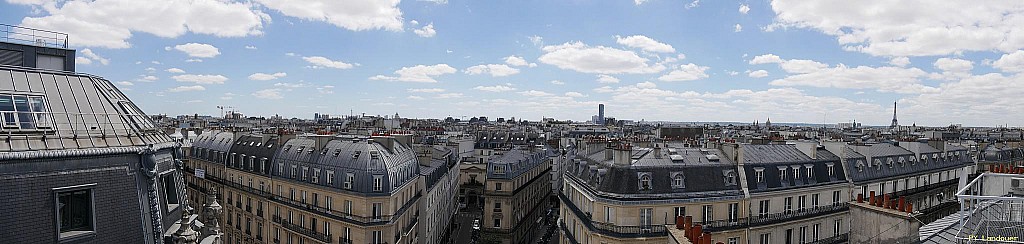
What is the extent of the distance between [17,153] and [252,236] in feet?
123

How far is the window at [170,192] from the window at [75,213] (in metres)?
3.66

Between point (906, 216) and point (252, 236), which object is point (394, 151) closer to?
point (252, 236)

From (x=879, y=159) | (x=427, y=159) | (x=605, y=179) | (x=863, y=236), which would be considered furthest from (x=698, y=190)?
(x=427, y=159)

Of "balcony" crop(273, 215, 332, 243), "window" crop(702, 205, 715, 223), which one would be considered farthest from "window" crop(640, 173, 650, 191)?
"balcony" crop(273, 215, 332, 243)

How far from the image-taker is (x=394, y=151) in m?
46.9

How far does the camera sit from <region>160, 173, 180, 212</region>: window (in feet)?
67.1

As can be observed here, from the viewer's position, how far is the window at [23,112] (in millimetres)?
16234

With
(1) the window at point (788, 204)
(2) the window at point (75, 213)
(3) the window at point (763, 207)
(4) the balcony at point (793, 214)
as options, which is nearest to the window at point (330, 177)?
(2) the window at point (75, 213)

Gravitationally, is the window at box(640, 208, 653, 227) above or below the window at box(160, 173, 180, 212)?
below

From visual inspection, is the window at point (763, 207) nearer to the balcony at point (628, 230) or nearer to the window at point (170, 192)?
the balcony at point (628, 230)

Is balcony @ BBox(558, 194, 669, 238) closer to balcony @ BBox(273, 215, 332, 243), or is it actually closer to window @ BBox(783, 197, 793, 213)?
window @ BBox(783, 197, 793, 213)

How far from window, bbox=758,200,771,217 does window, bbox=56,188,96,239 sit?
112 feet

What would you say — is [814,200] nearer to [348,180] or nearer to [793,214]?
[793,214]

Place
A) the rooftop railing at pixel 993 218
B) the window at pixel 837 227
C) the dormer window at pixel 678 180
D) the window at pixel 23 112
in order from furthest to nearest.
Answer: the window at pixel 837 227
the dormer window at pixel 678 180
the window at pixel 23 112
the rooftop railing at pixel 993 218
